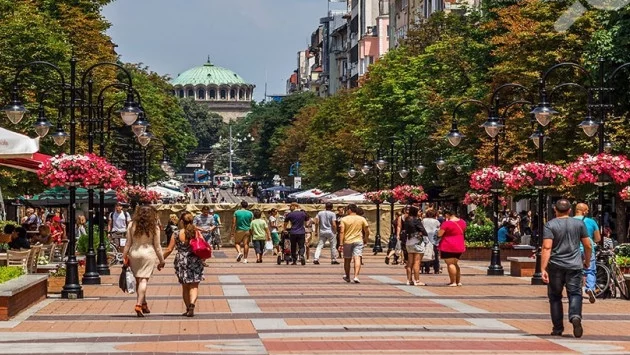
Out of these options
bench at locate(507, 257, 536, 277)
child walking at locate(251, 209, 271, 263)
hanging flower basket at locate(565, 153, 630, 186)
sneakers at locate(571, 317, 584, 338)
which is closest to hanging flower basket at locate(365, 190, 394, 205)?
child walking at locate(251, 209, 271, 263)

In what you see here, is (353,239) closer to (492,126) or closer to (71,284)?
(492,126)

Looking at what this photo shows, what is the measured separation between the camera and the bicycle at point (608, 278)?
28781mm

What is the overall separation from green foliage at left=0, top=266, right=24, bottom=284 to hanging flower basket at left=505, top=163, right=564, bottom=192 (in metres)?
12.0

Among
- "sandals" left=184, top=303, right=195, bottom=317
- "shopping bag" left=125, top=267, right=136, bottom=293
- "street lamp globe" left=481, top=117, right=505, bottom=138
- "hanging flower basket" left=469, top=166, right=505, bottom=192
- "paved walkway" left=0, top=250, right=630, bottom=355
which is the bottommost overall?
"paved walkway" left=0, top=250, right=630, bottom=355

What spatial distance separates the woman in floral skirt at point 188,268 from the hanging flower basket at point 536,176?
40.7 feet

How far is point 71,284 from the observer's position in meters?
28.7

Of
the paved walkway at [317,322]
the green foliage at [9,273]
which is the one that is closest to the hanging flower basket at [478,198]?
the paved walkway at [317,322]

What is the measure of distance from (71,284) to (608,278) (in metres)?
9.13

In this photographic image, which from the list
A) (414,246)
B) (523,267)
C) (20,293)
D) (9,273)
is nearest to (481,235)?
(523,267)

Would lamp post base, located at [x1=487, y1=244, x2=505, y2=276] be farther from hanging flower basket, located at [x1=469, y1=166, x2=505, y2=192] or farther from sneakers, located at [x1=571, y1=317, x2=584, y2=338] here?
sneakers, located at [x1=571, y1=317, x2=584, y2=338]

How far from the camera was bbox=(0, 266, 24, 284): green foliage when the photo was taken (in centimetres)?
2585

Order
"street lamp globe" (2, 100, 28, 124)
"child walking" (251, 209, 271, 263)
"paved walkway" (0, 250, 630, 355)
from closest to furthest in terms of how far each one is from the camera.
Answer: "paved walkway" (0, 250, 630, 355), "street lamp globe" (2, 100, 28, 124), "child walking" (251, 209, 271, 263)

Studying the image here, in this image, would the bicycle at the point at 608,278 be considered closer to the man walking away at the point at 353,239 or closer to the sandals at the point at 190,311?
the man walking away at the point at 353,239

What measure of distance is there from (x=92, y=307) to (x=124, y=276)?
1411 millimetres
